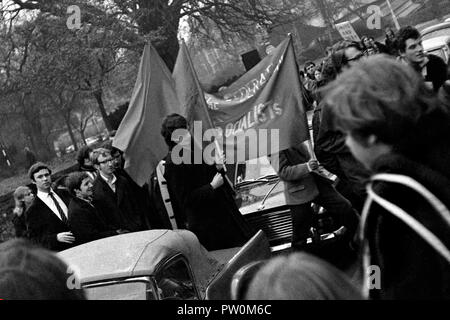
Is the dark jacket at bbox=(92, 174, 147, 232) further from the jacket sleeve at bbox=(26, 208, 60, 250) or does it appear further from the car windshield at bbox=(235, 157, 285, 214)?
the car windshield at bbox=(235, 157, 285, 214)

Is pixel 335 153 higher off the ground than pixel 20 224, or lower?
lower

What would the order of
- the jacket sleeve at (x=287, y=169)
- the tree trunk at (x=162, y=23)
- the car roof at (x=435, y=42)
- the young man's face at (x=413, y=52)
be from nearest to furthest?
the young man's face at (x=413, y=52) < the jacket sleeve at (x=287, y=169) < the car roof at (x=435, y=42) < the tree trunk at (x=162, y=23)

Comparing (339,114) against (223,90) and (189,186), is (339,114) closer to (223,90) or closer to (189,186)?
(189,186)

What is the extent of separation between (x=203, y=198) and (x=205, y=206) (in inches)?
4.5

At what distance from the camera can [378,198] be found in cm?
181

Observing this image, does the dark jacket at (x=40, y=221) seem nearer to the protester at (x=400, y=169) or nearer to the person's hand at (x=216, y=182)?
the person's hand at (x=216, y=182)

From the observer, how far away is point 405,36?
506 centimetres

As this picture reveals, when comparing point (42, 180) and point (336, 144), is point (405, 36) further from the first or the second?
point (42, 180)

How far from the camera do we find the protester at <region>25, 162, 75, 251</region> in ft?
17.5

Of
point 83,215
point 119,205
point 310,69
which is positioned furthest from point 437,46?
point 83,215

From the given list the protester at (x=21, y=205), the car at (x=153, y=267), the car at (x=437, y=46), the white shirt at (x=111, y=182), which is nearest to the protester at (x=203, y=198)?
the car at (x=153, y=267)

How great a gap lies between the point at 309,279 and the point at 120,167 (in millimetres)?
5586

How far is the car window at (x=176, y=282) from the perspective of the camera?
11.8 ft

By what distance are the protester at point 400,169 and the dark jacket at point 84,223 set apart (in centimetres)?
371
